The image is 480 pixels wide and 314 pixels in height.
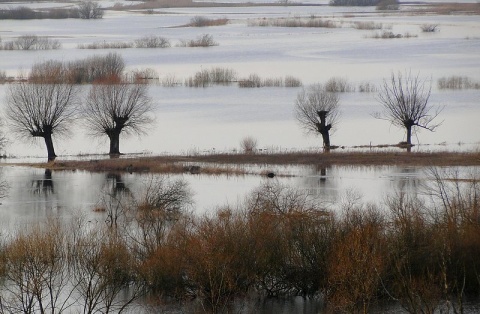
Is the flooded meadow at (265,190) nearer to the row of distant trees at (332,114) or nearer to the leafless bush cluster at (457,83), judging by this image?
the leafless bush cluster at (457,83)

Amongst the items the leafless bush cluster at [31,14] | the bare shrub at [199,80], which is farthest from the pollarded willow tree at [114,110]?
the leafless bush cluster at [31,14]

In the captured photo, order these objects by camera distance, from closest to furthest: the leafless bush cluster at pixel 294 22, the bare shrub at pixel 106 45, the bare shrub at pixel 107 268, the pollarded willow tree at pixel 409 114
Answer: the bare shrub at pixel 107 268 < the pollarded willow tree at pixel 409 114 < the bare shrub at pixel 106 45 < the leafless bush cluster at pixel 294 22

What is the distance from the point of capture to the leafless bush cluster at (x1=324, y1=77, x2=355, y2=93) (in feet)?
162

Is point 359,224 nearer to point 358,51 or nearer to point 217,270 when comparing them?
point 217,270

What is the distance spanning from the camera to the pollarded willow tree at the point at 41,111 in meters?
36.3

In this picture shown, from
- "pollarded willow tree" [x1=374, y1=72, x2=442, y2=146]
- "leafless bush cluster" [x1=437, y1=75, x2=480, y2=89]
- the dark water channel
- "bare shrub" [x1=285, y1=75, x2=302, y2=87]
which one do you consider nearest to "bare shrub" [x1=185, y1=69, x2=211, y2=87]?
"bare shrub" [x1=285, y1=75, x2=302, y2=87]

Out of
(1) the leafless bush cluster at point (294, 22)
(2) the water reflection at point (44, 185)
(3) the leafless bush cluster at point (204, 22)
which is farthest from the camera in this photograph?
(3) the leafless bush cluster at point (204, 22)

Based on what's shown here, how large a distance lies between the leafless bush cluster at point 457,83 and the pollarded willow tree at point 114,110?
2004cm

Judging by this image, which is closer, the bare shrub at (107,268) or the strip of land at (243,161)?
the bare shrub at (107,268)

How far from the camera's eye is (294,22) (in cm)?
10112

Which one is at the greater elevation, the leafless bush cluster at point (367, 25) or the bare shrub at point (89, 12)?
the bare shrub at point (89, 12)

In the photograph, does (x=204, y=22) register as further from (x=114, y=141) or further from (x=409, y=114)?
(x=114, y=141)

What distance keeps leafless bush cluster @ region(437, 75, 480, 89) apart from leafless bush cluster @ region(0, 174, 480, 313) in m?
33.0

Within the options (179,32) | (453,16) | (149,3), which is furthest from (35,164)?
(149,3)
